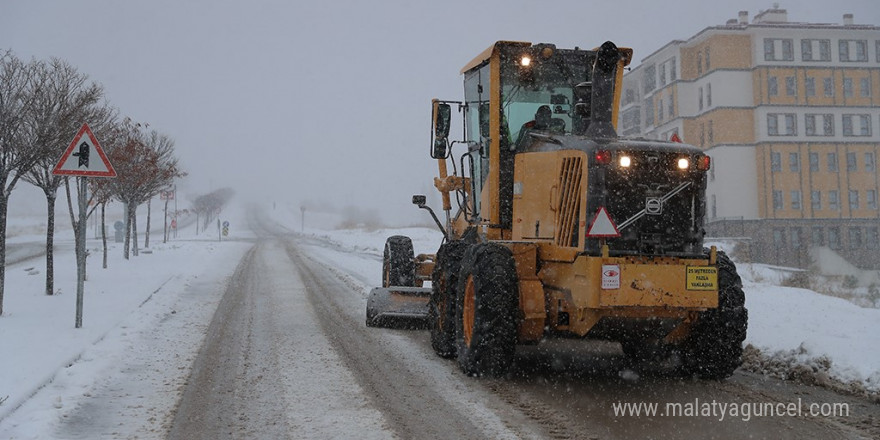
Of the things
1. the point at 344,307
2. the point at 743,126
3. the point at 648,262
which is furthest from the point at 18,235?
the point at 648,262

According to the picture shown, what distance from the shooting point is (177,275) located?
1836 cm

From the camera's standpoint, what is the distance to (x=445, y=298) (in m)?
7.85

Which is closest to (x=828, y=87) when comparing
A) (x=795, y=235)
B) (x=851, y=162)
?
(x=851, y=162)

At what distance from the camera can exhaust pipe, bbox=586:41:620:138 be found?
6590 mm

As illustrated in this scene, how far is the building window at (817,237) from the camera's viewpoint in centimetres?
4553

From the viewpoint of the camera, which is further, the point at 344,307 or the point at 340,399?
the point at 344,307

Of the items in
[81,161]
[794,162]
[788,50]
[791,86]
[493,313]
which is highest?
[788,50]

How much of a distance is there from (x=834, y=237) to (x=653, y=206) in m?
46.6

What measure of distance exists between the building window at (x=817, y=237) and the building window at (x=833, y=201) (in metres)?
1.85

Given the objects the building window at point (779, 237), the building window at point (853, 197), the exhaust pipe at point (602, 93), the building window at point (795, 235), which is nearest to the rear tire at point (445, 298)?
the exhaust pipe at point (602, 93)

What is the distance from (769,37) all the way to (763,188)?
9.91 metres

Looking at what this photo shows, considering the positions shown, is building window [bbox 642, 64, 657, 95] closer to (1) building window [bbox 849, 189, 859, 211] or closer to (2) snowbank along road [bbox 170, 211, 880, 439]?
(1) building window [bbox 849, 189, 859, 211]

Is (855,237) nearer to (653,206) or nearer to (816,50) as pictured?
(816,50)

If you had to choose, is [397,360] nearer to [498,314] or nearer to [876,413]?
[498,314]
